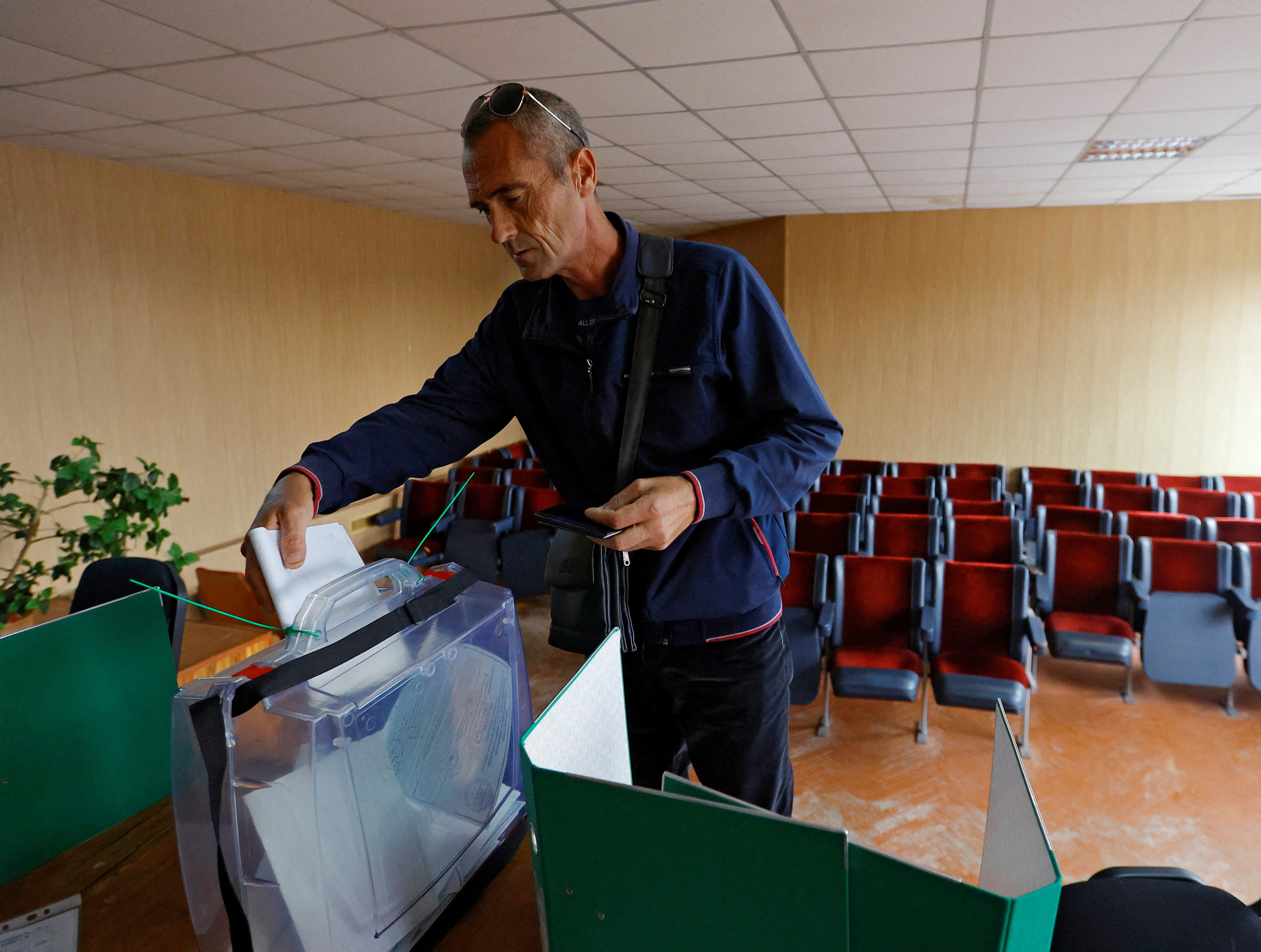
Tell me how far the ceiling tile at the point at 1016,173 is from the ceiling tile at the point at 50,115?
608 cm

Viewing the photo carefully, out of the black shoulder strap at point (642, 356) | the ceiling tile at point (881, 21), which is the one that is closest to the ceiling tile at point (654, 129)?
the ceiling tile at point (881, 21)

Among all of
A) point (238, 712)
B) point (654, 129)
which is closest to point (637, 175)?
point (654, 129)

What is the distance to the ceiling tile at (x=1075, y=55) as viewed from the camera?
3482mm

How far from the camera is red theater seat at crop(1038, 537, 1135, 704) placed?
4.23 metres

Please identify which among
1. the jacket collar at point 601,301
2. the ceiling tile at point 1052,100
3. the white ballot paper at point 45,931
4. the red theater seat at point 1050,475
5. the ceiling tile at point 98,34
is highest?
the ceiling tile at point 1052,100

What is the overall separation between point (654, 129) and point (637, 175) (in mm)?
1626

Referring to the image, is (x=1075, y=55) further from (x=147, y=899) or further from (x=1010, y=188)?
(x=147, y=899)

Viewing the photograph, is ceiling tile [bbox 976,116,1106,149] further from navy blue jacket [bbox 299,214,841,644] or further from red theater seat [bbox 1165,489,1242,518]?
navy blue jacket [bbox 299,214,841,644]

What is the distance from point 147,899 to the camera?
1.14m

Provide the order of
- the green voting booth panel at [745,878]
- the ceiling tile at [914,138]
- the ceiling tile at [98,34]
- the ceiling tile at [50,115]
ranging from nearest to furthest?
1. the green voting booth panel at [745,878]
2. the ceiling tile at [98,34]
3. the ceiling tile at [50,115]
4. the ceiling tile at [914,138]

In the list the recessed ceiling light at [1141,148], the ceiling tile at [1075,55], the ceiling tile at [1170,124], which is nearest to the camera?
the ceiling tile at [1075,55]

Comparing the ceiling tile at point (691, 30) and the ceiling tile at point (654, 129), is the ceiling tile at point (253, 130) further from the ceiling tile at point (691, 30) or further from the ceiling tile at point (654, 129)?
the ceiling tile at point (691, 30)

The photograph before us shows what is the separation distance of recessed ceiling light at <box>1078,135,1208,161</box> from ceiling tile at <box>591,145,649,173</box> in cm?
321

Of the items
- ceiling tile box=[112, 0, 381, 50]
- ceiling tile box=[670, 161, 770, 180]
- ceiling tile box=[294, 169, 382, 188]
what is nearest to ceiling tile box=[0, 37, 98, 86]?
ceiling tile box=[112, 0, 381, 50]
